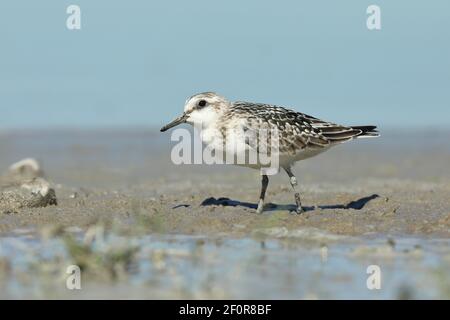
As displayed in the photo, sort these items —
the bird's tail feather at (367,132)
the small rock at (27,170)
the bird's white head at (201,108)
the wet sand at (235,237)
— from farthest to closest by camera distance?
1. the small rock at (27,170)
2. the bird's tail feather at (367,132)
3. the bird's white head at (201,108)
4. the wet sand at (235,237)

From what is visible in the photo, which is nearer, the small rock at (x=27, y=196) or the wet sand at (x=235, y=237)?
the wet sand at (x=235, y=237)

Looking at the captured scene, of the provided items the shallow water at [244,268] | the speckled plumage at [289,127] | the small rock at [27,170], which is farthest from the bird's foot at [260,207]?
the small rock at [27,170]

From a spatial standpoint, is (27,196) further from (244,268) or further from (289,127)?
(244,268)

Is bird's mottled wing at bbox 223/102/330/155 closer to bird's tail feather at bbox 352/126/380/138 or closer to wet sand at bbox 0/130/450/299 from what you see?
bird's tail feather at bbox 352/126/380/138

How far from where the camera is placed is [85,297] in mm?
7668

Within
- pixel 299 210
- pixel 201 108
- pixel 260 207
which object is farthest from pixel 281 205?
pixel 201 108

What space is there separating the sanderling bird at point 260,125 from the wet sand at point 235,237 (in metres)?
0.80

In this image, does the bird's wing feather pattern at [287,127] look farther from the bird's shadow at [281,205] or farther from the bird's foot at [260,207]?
the bird's shadow at [281,205]

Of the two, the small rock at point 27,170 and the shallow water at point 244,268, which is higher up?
the shallow water at point 244,268

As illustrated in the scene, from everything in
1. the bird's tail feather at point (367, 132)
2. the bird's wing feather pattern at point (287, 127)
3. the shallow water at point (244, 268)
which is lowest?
the shallow water at point (244, 268)

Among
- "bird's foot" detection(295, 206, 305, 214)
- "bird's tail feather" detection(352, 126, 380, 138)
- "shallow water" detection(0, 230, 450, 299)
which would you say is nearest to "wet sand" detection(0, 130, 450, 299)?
"shallow water" detection(0, 230, 450, 299)

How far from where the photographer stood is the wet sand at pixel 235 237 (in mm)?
8117

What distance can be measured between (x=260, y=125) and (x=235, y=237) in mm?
1994

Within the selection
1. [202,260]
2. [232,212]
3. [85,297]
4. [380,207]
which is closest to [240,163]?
[232,212]
